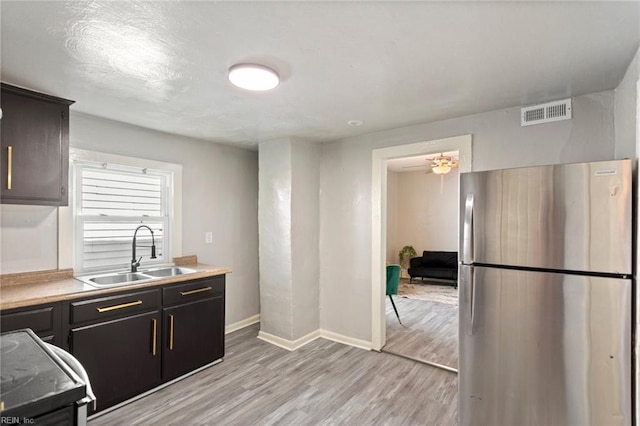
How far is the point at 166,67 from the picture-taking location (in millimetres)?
1825

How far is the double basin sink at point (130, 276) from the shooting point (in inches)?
101

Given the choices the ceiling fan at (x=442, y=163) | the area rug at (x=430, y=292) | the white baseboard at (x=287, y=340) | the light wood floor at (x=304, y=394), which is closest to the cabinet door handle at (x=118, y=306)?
the light wood floor at (x=304, y=394)

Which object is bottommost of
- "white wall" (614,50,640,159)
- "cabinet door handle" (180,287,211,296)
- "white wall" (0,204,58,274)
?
"cabinet door handle" (180,287,211,296)

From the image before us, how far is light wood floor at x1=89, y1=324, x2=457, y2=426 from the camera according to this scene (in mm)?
2215

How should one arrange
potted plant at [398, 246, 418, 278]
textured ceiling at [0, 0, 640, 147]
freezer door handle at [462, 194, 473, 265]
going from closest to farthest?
textured ceiling at [0, 0, 640, 147] < freezer door handle at [462, 194, 473, 265] < potted plant at [398, 246, 418, 278]

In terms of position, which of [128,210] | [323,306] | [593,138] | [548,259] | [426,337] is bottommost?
[426,337]

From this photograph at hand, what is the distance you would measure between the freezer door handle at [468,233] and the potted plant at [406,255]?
5.34 m

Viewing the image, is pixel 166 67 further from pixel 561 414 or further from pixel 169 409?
pixel 561 414

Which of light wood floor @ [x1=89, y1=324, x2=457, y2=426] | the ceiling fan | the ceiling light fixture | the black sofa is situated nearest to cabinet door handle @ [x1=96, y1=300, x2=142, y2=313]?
light wood floor @ [x1=89, y1=324, x2=457, y2=426]

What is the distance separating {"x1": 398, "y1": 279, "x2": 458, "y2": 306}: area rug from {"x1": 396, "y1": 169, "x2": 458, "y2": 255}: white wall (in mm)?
886

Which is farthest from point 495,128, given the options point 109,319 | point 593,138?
point 109,319

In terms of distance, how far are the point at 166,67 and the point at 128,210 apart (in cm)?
183

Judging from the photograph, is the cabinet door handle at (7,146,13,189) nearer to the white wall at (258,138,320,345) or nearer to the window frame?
the window frame

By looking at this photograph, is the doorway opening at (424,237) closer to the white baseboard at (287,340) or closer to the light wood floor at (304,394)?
the white baseboard at (287,340)
